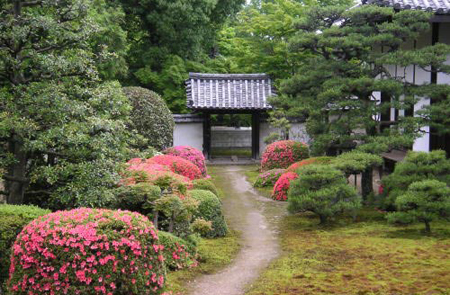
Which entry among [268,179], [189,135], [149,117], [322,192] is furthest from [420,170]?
[189,135]

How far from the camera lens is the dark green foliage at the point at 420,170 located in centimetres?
1012

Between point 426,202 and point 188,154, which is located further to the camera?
point 188,154

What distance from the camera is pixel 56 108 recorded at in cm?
765

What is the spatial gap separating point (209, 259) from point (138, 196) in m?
1.73

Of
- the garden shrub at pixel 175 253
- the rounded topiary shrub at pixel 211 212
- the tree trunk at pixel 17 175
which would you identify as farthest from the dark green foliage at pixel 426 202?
the tree trunk at pixel 17 175

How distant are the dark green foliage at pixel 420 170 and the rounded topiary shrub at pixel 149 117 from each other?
9420 mm

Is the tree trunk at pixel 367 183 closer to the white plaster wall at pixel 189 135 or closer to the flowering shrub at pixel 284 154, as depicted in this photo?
the flowering shrub at pixel 284 154

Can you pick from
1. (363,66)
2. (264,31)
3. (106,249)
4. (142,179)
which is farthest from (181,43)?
(106,249)

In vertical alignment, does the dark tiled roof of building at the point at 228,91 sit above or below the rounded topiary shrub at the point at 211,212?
above

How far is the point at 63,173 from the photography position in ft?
24.9

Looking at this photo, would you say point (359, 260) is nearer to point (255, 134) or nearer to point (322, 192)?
point (322, 192)

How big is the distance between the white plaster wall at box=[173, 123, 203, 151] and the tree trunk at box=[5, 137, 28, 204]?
16371mm

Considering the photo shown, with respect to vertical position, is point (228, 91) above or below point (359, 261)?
above

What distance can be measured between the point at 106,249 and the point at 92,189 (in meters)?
1.81
